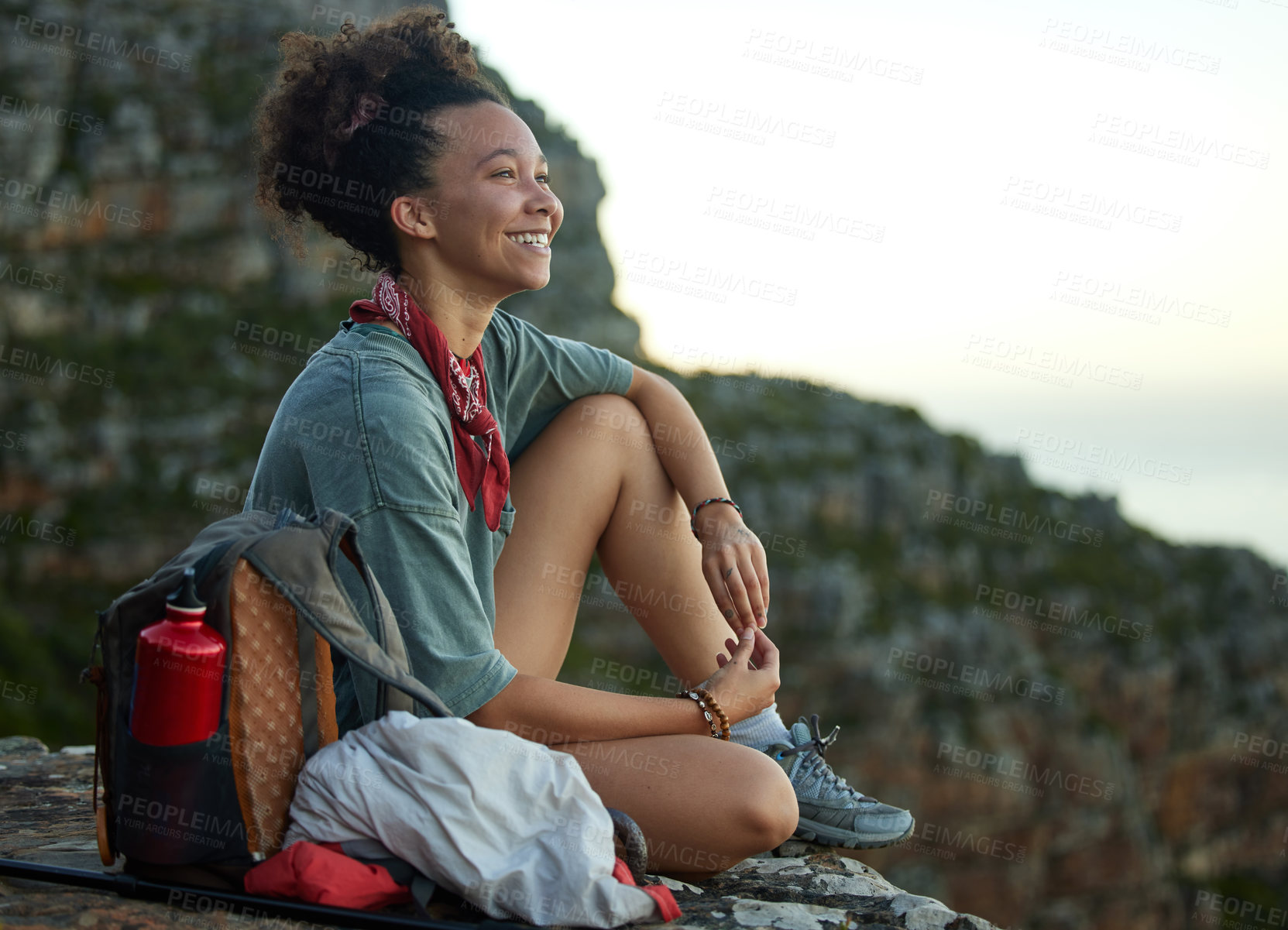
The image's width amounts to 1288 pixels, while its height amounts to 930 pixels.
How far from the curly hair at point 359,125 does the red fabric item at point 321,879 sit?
1685mm

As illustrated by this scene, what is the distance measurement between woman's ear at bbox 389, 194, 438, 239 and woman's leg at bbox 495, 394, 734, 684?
75 cm

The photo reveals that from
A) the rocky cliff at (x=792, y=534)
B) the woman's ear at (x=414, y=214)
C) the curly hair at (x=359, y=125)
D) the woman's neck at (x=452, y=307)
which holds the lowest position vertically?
the rocky cliff at (x=792, y=534)

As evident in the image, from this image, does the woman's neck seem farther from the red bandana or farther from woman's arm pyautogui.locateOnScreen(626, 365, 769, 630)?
woman's arm pyautogui.locateOnScreen(626, 365, 769, 630)

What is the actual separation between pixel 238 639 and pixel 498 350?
1.40 meters

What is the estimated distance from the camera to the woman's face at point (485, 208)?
2.80 metres

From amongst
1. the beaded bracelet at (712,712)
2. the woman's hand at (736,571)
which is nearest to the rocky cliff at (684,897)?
the beaded bracelet at (712,712)

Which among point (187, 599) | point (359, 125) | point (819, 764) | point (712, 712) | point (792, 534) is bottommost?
point (792, 534)

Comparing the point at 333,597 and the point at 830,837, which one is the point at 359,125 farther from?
the point at 830,837

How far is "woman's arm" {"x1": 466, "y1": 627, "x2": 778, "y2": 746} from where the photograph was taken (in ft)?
7.38

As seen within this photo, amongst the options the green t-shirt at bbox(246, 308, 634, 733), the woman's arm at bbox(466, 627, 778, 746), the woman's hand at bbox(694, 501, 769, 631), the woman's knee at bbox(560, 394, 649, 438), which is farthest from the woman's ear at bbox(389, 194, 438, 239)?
the woman's arm at bbox(466, 627, 778, 746)

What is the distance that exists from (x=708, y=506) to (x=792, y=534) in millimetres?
26276

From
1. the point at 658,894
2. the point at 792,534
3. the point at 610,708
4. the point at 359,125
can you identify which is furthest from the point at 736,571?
the point at 792,534

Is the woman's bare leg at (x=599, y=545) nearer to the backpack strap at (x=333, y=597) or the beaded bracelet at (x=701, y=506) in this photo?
the beaded bracelet at (x=701, y=506)

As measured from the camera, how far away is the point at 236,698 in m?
1.94
